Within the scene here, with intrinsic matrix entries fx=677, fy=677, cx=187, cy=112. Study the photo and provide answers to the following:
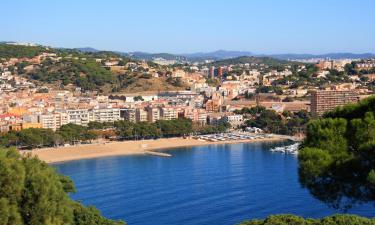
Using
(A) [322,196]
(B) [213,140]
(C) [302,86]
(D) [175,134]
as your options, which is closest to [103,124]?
(D) [175,134]

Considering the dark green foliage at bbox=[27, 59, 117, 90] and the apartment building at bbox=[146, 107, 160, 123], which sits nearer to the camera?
the apartment building at bbox=[146, 107, 160, 123]

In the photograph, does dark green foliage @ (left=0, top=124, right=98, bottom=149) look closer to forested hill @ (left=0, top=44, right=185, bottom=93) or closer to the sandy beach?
the sandy beach

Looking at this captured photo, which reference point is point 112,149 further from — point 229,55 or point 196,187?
point 229,55

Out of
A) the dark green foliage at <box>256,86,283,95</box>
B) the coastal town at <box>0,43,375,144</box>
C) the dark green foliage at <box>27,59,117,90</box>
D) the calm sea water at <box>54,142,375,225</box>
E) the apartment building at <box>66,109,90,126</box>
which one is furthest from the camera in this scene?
the dark green foliage at <box>27,59,117,90</box>

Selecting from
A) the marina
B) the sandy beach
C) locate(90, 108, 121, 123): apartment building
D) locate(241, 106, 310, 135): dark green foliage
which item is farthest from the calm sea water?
locate(90, 108, 121, 123): apartment building

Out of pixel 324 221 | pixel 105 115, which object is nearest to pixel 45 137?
pixel 105 115

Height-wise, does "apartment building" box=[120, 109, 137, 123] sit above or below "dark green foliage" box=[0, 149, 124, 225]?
below

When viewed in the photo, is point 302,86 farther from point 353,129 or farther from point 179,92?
point 353,129
